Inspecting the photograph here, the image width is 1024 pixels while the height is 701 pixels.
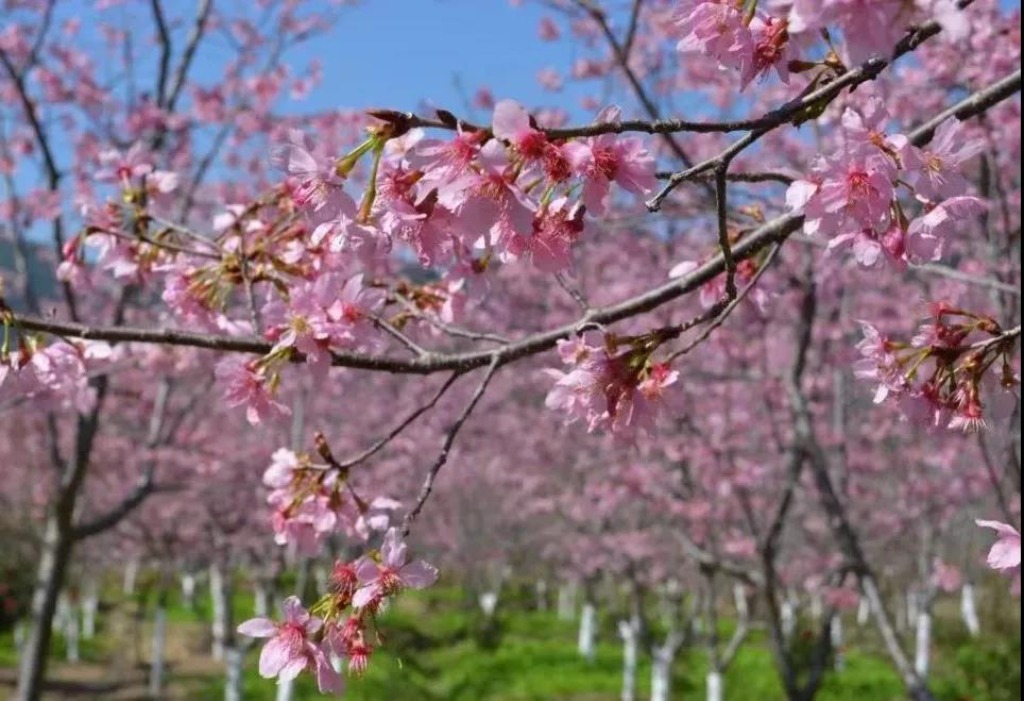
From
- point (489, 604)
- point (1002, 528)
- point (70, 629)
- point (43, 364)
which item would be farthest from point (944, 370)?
point (489, 604)

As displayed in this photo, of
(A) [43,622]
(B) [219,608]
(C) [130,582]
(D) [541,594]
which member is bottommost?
(A) [43,622]

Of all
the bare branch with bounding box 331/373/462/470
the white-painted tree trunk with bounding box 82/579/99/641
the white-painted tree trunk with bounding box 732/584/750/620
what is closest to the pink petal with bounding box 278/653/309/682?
the bare branch with bounding box 331/373/462/470

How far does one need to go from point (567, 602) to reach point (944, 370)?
2451 centimetres

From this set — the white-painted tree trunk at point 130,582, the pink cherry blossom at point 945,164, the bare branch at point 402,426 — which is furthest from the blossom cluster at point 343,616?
the white-painted tree trunk at point 130,582

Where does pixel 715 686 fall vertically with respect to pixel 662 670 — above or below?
below

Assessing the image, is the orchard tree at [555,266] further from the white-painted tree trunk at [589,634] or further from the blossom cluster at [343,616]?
the white-painted tree trunk at [589,634]

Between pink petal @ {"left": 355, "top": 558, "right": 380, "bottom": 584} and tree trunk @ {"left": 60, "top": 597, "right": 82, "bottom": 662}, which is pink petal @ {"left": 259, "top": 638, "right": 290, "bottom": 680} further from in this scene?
tree trunk @ {"left": 60, "top": 597, "right": 82, "bottom": 662}

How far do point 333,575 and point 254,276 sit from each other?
2.91 ft

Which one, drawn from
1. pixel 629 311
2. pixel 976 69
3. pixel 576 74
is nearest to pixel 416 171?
pixel 629 311

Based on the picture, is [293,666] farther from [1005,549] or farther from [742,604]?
[742,604]

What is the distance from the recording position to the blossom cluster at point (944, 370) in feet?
5.43

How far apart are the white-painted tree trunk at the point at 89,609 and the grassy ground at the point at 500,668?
0.35 m

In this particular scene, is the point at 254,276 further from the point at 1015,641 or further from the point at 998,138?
the point at 1015,641

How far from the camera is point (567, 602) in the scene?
25.3 metres
